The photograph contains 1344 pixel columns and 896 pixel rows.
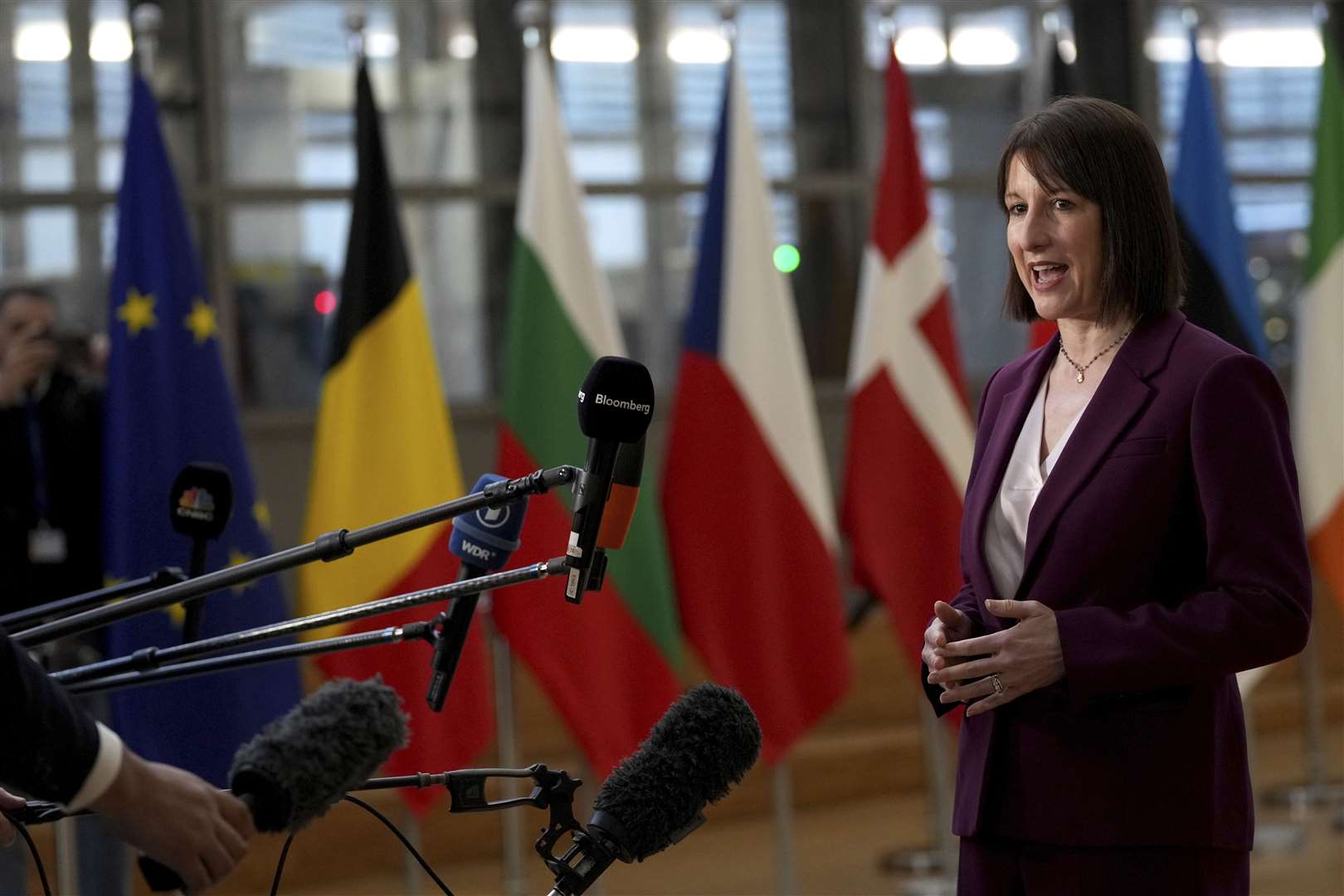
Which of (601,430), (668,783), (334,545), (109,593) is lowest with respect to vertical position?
(668,783)

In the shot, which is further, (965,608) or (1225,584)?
(965,608)

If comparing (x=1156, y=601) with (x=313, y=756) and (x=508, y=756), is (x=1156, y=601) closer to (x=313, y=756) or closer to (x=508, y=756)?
(x=313, y=756)

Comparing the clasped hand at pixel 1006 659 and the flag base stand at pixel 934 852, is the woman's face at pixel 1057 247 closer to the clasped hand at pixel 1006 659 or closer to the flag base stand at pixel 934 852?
the clasped hand at pixel 1006 659

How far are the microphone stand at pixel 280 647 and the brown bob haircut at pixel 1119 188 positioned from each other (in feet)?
2.15

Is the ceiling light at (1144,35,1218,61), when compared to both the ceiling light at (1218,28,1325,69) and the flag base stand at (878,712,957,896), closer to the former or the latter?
the ceiling light at (1218,28,1325,69)

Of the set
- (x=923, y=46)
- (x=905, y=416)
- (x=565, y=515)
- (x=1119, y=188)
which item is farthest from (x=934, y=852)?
(x=923, y=46)

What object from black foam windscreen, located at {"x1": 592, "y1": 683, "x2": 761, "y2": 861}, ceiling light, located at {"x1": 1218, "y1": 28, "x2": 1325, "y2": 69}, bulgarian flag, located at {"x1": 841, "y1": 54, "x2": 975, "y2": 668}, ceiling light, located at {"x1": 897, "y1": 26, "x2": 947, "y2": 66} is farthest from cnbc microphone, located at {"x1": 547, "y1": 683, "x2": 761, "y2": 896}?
ceiling light, located at {"x1": 1218, "y1": 28, "x2": 1325, "y2": 69}

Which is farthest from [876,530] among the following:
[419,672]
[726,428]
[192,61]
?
[192,61]

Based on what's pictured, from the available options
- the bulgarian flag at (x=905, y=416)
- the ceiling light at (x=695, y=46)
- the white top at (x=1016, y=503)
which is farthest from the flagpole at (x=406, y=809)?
the ceiling light at (x=695, y=46)

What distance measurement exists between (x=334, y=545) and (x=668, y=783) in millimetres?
377

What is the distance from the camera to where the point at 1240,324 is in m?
4.75

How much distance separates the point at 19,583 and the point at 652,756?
2.87 m

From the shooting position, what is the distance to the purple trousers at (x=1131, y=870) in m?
1.54

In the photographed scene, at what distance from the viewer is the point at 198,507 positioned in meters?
1.91
